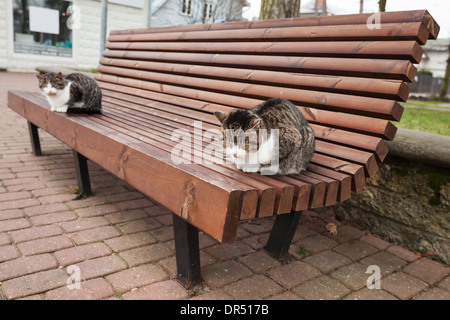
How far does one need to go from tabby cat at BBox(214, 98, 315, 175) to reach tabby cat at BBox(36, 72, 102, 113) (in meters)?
1.72

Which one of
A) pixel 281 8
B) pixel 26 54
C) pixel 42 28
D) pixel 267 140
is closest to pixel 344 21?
pixel 267 140

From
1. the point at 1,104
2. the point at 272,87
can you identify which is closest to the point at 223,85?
the point at 272,87

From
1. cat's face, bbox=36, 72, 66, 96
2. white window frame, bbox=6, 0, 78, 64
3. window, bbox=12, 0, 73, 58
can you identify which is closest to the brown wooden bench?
cat's face, bbox=36, 72, 66, 96

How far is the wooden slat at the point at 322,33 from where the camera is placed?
202 centimetres

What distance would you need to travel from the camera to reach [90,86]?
3.40m

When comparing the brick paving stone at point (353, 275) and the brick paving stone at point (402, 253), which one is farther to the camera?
the brick paving stone at point (402, 253)

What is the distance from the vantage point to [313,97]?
241 cm

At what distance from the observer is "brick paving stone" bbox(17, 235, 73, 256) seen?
2.26 m

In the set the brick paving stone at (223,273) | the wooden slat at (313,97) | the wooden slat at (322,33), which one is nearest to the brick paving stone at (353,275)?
the brick paving stone at (223,273)

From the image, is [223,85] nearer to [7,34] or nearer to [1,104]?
[1,104]

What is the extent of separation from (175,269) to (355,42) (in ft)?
5.85

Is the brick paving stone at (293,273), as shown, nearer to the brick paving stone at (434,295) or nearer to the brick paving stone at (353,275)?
the brick paving stone at (353,275)

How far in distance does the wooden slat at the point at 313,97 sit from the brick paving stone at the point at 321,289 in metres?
1.02

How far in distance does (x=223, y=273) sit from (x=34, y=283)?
3.41 feet
